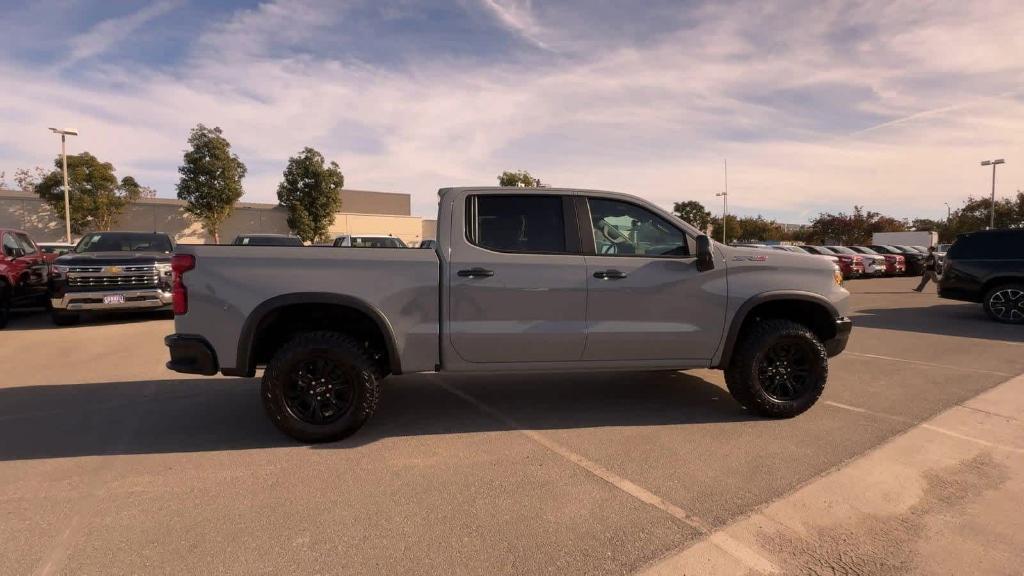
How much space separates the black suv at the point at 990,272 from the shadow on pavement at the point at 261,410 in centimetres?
801

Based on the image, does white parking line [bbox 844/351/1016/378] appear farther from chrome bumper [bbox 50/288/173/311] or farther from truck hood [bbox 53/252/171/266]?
truck hood [bbox 53/252/171/266]

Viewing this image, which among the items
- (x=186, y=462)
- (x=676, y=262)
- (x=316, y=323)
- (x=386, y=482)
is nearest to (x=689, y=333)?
(x=676, y=262)

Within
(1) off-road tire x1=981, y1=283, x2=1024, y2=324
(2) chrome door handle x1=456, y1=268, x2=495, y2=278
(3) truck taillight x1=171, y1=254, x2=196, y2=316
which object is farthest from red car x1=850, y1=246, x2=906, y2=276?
(3) truck taillight x1=171, y1=254, x2=196, y2=316

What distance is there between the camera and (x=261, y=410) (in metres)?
4.84

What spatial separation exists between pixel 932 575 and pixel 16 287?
1303 cm

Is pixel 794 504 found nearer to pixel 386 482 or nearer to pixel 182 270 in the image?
pixel 386 482

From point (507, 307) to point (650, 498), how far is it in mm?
1635

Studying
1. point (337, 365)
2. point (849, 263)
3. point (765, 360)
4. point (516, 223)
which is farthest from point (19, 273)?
point (849, 263)

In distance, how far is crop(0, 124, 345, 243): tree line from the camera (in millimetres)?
34062

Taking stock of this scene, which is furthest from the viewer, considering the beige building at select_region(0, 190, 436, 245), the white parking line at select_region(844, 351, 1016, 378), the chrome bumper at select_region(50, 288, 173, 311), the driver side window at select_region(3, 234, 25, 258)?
the beige building at select_region(0, 190, 436, 245)

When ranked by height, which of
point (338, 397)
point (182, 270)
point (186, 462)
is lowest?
point (186, 462)

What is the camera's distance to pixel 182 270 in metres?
3.79

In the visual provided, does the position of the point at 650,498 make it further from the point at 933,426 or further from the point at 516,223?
the point at 933,426

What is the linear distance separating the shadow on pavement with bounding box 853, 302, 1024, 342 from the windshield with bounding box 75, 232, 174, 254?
1334 centimetres
